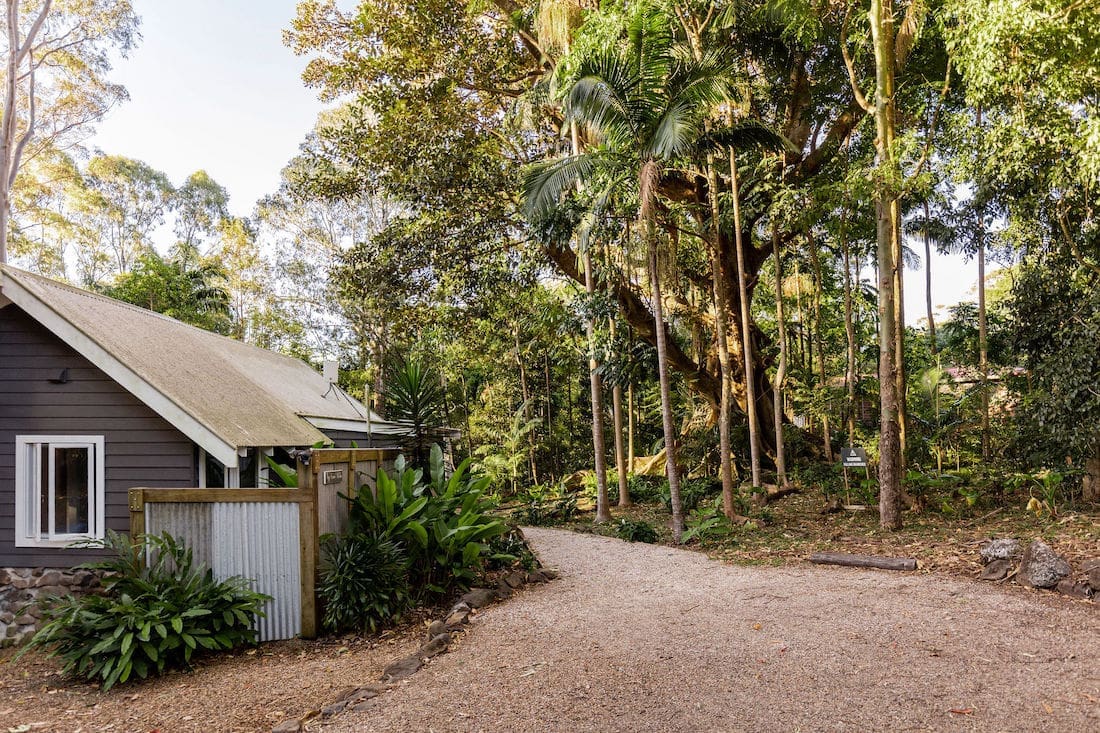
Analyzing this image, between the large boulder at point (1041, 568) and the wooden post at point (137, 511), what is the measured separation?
8730 millimetres

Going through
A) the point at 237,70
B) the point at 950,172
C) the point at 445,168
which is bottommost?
the point at 950,172

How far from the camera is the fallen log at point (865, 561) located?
7.46 m

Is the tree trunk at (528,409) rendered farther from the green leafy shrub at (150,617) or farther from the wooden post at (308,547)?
the green leafy shrub at (150,617)

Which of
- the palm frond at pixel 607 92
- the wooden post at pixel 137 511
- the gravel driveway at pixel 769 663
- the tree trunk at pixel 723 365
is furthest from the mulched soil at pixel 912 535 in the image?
the wooden post at pixel 137 511

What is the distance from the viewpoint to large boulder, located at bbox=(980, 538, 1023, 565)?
6.97 metres

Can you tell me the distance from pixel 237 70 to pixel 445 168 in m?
9.10

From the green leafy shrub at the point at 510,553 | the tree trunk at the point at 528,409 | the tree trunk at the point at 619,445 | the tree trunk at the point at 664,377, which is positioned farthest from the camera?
the tree trunk at the point at 528,409

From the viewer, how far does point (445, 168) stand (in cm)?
1376

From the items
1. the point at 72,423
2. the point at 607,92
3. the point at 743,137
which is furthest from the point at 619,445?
the point at 72,423

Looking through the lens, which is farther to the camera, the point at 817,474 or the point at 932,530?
the point at 817,474

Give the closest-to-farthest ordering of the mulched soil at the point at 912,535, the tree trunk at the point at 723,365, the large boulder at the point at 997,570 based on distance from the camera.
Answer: the large boulder at the point at 997,570 → the mulched soil at the point at 912,535 → the tree trunk at the point at 723,365

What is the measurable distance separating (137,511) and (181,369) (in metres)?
2.94

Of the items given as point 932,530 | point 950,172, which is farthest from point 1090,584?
point 950,172

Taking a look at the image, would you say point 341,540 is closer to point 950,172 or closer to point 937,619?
point 937,619
